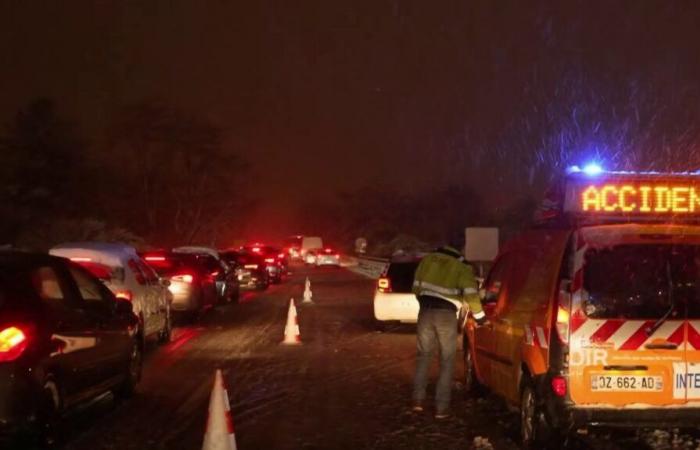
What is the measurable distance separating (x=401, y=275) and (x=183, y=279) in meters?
4.96

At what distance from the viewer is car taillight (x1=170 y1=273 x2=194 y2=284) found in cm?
1908

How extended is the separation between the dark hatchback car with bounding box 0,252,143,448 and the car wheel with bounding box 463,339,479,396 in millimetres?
3819

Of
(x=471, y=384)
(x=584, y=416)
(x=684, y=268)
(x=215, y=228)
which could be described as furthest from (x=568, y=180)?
(x=215, y=228)

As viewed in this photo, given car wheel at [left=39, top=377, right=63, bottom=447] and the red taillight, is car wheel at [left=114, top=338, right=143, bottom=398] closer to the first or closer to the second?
car wheel at [left=39, top=377, right=63, bottom=447]

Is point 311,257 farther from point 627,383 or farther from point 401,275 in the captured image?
point 627,383

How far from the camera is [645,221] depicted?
7.21 meters

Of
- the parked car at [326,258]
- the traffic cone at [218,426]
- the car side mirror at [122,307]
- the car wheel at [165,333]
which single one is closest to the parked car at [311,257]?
the parked car at [326,258]

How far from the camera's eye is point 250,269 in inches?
1284

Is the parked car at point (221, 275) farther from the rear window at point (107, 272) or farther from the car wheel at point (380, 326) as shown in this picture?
the rear window at point (107, 272)

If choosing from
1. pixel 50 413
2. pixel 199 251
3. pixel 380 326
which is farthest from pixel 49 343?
pixel 199 251

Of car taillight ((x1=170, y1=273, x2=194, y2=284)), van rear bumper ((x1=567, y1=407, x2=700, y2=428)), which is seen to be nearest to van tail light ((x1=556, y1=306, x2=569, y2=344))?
van rear bumper ((x1=567, y1=407, x2=700, y2=428))

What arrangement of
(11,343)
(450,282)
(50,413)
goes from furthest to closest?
(450,282)
(50,413)
(11,343)

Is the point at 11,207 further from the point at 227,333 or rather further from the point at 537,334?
the point at 537,334

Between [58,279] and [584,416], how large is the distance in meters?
4.86
